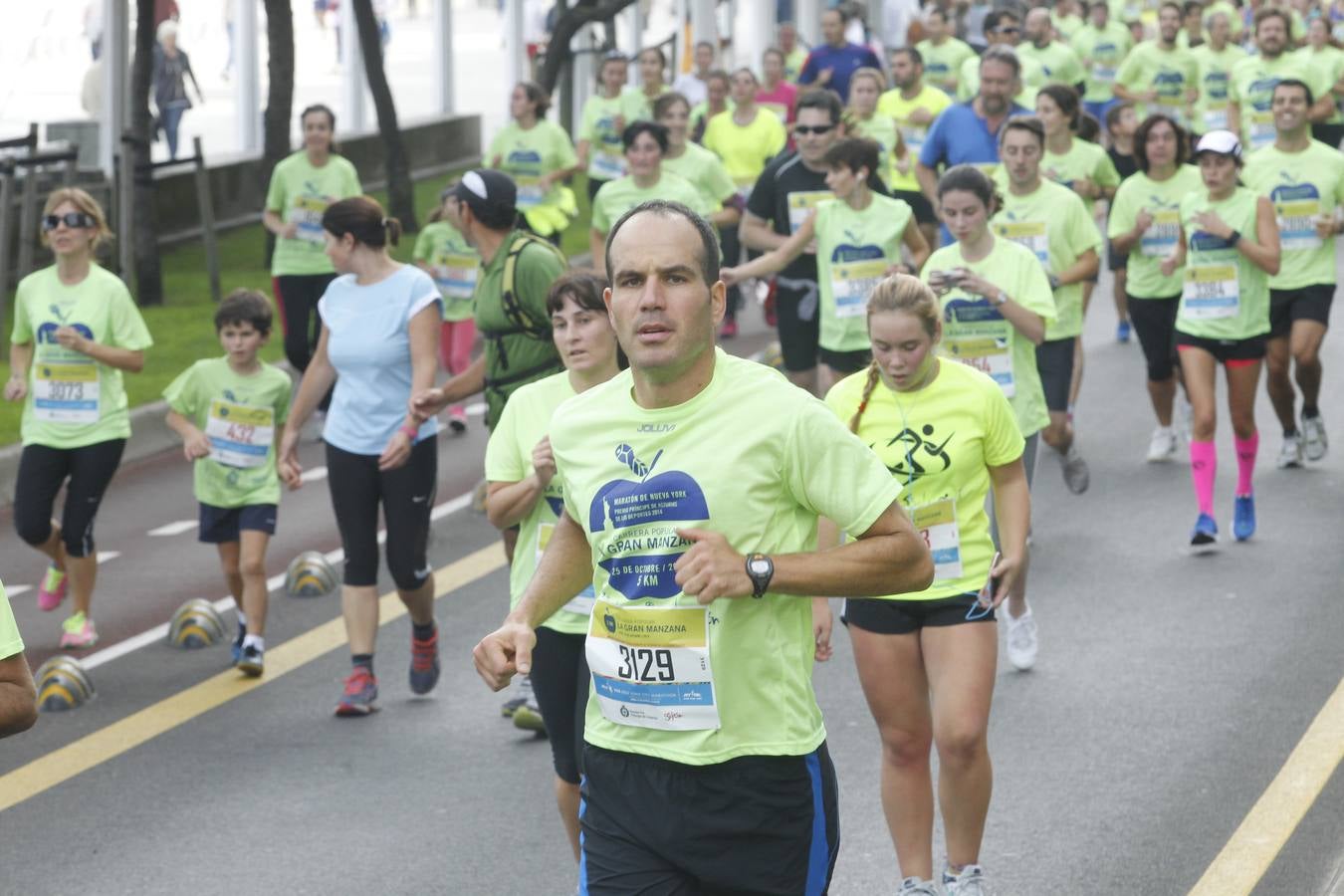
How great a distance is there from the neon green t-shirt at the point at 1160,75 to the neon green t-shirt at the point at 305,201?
10115mm

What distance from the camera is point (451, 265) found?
14078mm

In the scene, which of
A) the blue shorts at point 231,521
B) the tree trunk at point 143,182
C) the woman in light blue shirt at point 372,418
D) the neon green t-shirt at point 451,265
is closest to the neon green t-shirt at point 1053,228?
the woman in light blue shirt at point 372,418

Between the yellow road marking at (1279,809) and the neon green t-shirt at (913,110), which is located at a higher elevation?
the neon green t-shirt at (913,110)

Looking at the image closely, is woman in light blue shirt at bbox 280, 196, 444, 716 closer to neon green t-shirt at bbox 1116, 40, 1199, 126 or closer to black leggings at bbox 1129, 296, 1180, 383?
black leggings at bbox 1129, 296, 1180, 383

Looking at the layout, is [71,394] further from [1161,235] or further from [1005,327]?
[1161,235]

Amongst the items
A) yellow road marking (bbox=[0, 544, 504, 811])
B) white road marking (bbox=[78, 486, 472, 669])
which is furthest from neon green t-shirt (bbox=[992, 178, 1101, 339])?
white road marking (bbox=[78, 486, 472, 669])

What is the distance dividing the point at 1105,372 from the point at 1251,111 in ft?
15.5

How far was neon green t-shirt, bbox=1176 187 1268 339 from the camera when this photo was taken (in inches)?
425

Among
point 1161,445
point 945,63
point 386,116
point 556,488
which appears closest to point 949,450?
point 556,488

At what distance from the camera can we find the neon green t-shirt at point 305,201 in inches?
566

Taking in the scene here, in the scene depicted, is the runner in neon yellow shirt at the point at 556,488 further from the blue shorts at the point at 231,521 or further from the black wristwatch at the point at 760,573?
the blue shorts at the point at 231,521

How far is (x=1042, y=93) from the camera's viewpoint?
13.6 metres

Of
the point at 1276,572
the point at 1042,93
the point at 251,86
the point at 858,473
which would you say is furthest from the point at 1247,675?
the point at 251,86

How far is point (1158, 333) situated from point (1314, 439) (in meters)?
1.02
